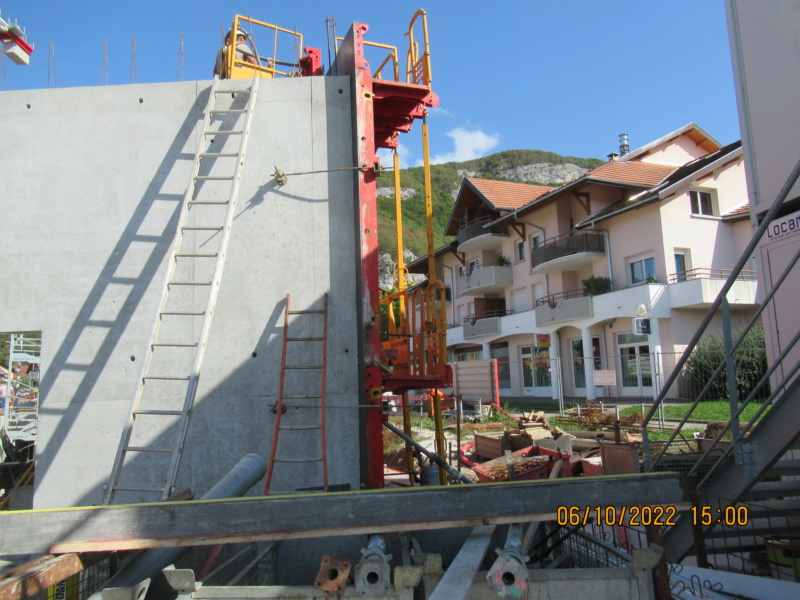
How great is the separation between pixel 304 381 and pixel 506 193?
29.7 metres

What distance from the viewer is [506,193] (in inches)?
1332

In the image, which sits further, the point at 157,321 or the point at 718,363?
the point at 718,363

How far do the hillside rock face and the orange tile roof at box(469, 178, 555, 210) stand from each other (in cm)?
11696

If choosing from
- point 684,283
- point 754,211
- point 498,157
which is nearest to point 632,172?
point 684,283

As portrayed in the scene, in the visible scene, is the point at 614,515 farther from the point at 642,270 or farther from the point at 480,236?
the point at 480,236

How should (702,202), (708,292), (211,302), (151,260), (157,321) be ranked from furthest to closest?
(702,202) → (708,292) → (151,260) → (211,302) → (157,321)

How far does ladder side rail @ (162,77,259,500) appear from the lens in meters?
4.71

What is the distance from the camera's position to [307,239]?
6.26 meters

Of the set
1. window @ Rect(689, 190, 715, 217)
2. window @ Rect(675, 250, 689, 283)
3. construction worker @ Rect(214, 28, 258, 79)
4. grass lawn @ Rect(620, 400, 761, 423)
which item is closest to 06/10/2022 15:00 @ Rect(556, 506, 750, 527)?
construction worker @ Rect(214, 28, 258, 79)

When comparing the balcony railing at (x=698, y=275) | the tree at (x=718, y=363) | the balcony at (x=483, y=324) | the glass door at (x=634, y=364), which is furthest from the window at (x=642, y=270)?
the balcony at (x=483, y=324)

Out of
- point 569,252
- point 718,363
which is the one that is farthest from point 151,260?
point 569,252

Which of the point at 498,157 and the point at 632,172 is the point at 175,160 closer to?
the point at 632,172

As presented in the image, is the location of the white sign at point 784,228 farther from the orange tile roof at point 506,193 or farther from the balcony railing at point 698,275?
the orange tile roof at point 506,193

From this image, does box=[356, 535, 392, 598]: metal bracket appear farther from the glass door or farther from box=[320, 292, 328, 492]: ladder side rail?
the glass door
